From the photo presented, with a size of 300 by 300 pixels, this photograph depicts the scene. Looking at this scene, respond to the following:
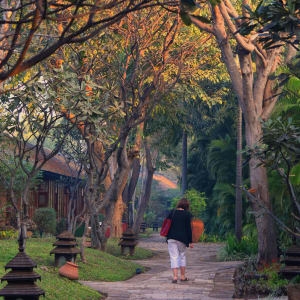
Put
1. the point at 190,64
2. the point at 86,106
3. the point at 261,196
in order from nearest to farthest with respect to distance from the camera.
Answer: the point at 86,106, the point at 261,196, the point at 190,64

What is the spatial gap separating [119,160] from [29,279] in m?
9.09

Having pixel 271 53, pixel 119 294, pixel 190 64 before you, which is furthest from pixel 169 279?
pixel 190 64

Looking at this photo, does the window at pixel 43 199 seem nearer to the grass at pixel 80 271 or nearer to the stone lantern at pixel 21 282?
the grass at pixel 80 271

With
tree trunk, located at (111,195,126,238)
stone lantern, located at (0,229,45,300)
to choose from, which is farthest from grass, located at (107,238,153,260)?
stone lantern, located at (0,229,45,300)

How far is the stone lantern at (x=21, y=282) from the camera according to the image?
8602 mm

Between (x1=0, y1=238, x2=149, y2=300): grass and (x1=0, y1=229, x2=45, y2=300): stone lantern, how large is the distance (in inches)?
34.1

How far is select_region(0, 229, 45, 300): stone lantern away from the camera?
8602mm

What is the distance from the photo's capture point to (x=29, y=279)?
8859 millimetres

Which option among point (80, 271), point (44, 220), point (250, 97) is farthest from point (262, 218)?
point (44, 220)

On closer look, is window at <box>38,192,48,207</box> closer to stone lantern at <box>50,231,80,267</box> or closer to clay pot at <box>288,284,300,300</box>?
stone lantern at <box>50,231,80,267</box>

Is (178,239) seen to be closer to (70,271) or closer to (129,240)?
(70,271)

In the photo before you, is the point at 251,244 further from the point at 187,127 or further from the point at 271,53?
the point at 187,127

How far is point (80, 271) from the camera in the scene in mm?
13969

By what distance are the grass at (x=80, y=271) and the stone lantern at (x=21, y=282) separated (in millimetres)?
865
